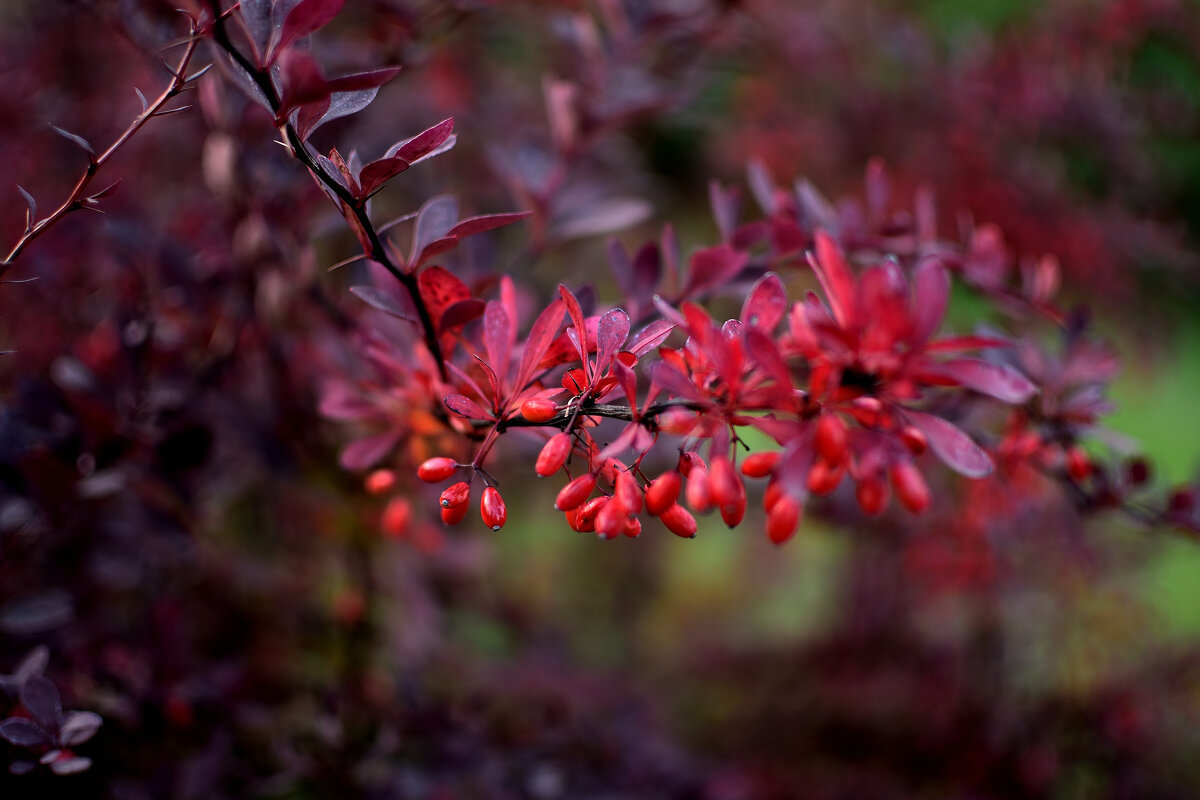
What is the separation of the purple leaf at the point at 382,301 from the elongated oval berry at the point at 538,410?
16 centimetres

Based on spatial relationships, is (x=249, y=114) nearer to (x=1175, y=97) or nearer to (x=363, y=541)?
(x=363, y=541)

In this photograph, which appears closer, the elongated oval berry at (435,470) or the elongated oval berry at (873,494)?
the elongated oval berry at (873,494)

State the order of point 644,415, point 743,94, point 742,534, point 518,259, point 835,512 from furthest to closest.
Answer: point 742,534, point 743,94, point 835,512, point 518,259, point 644,415

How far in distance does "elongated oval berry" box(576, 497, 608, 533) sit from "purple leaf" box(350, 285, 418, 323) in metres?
0.22

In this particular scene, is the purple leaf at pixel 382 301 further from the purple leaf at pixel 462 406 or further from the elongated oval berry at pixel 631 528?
the elongated oval berry at pixel 631 528

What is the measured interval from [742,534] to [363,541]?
8.40 ft

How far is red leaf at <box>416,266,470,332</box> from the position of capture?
656 millimetres

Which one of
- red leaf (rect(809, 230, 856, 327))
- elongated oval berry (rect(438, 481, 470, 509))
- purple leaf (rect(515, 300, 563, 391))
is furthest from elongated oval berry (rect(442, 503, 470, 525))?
red leaf (rect(809, 230, 856, 327))

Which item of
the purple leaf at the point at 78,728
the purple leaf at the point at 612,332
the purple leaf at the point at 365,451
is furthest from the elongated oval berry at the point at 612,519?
the purple leaf at the point at 78,728

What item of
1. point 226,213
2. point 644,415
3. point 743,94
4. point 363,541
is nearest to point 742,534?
point 743,94

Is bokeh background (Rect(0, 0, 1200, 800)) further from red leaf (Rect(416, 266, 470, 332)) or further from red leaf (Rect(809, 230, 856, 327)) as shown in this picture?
red leaf (Rect(809, 230, 856, 327))

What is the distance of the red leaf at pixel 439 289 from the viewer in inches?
25.8

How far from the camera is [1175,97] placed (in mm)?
2281

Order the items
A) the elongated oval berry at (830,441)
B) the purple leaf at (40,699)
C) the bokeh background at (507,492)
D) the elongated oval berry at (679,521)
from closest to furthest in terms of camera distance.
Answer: the elongated oval berry at (830,441), the elongated oval berry at (679,521), the purple leaf at (40,699), the bokeh background at (507,492)
